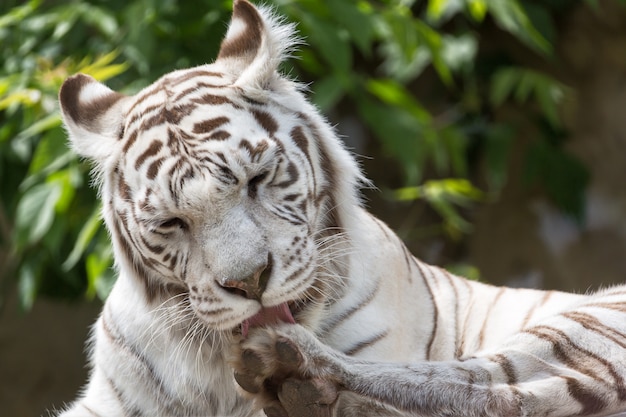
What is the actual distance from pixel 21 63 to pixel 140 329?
1.86 meters

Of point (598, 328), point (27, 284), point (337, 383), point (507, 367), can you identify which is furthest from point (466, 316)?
point (27, 284)

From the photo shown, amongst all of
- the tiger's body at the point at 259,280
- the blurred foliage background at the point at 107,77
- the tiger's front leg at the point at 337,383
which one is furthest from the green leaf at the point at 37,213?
the tiger's front leg at the point at 337,383

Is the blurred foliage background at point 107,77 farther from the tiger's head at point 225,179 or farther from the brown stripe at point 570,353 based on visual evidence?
the brown stripe at point 570,353

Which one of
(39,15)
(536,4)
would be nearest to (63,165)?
(39,15)

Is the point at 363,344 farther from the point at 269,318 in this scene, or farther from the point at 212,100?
the point at 212,100

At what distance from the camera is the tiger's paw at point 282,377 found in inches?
76.7

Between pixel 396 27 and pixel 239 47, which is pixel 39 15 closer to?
pixel 396 27

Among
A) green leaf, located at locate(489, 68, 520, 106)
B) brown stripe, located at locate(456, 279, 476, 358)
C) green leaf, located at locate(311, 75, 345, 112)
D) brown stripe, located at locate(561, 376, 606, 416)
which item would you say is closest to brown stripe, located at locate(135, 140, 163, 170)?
brown stripe, located at locate(561, 376, 606, 416)

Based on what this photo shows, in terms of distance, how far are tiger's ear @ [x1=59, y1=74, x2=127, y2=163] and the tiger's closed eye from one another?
12.6 inches

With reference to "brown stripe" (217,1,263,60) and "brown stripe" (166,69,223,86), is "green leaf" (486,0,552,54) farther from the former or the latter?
"brown stripe" (166,69,223,86)

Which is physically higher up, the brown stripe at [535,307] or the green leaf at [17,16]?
the brown stripe at [535,307]

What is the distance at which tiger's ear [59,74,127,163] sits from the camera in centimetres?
234

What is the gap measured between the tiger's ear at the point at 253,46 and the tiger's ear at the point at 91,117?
0.31 meters

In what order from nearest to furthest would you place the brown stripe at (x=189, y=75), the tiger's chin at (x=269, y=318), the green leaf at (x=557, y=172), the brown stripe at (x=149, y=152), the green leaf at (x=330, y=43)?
the tiger's chin at (x=269, y=318) < the brown stripe at (x=149, y=152) < the brown stripe at (x=189, y=75) < the green leaf at (x=330, y=43) < the green leaf at (x=557, y=172)
